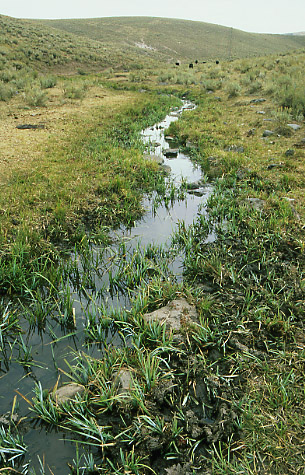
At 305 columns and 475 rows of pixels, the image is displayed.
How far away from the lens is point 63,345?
10.3 ft

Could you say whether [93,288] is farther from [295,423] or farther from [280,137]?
[280,137]

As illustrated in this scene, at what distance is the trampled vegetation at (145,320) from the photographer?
222 cm

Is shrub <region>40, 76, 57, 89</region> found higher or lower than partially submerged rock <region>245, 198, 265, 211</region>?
higher

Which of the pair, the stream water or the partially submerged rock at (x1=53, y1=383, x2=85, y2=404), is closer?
the stream water

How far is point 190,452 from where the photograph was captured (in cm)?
221

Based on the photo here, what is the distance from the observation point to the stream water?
7.41 ft

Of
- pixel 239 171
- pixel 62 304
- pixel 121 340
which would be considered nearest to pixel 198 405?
pixel 121 340

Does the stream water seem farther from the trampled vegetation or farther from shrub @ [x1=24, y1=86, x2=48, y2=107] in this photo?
shrub @ [x1=24, y1=86, x2=48, y2=107]

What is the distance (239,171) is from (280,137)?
310 cm

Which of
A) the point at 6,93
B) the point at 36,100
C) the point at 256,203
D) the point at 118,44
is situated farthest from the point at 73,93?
the point at 118,44

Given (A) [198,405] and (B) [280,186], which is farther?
(B) [280,186]

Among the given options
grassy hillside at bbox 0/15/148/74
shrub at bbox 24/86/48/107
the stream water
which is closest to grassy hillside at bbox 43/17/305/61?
grassy hillside at bbox 0/15/148/74

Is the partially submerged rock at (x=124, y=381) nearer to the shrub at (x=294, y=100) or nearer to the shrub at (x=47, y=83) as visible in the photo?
the shrub at (x=294, y=100)

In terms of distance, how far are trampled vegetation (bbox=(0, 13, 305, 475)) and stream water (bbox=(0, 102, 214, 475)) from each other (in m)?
0.02
